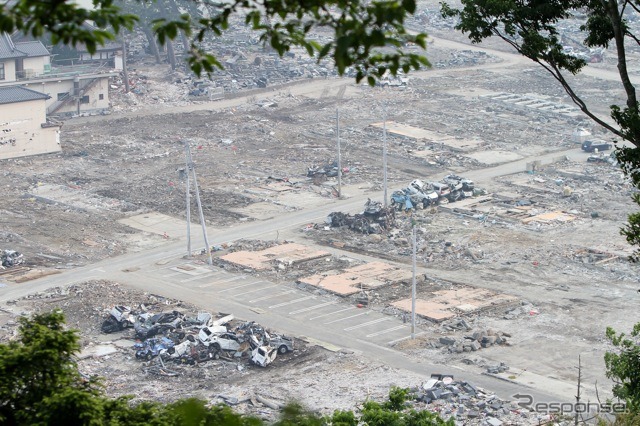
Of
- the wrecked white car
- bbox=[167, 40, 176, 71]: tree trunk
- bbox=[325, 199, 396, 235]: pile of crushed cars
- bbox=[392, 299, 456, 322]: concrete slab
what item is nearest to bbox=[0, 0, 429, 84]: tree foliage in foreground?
the wrecked white car

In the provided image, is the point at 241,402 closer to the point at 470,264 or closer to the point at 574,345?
the point at 574,345

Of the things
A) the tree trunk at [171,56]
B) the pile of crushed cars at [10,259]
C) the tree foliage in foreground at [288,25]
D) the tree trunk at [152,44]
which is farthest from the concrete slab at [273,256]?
the tree trunk at [152,44]

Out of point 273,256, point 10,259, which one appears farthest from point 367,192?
point 10,259

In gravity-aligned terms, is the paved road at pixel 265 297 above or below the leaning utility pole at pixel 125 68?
below

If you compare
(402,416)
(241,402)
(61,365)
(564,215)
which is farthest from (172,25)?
(564,215)

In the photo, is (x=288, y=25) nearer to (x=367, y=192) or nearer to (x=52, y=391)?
(x=52, y=391)

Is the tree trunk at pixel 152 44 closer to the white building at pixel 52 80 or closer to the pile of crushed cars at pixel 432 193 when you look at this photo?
the white building at pixel 52 80

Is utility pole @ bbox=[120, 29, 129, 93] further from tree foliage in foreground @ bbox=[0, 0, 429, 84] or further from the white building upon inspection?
tree foliage in foreground @ bbox=[0, 0, 429, 84]
